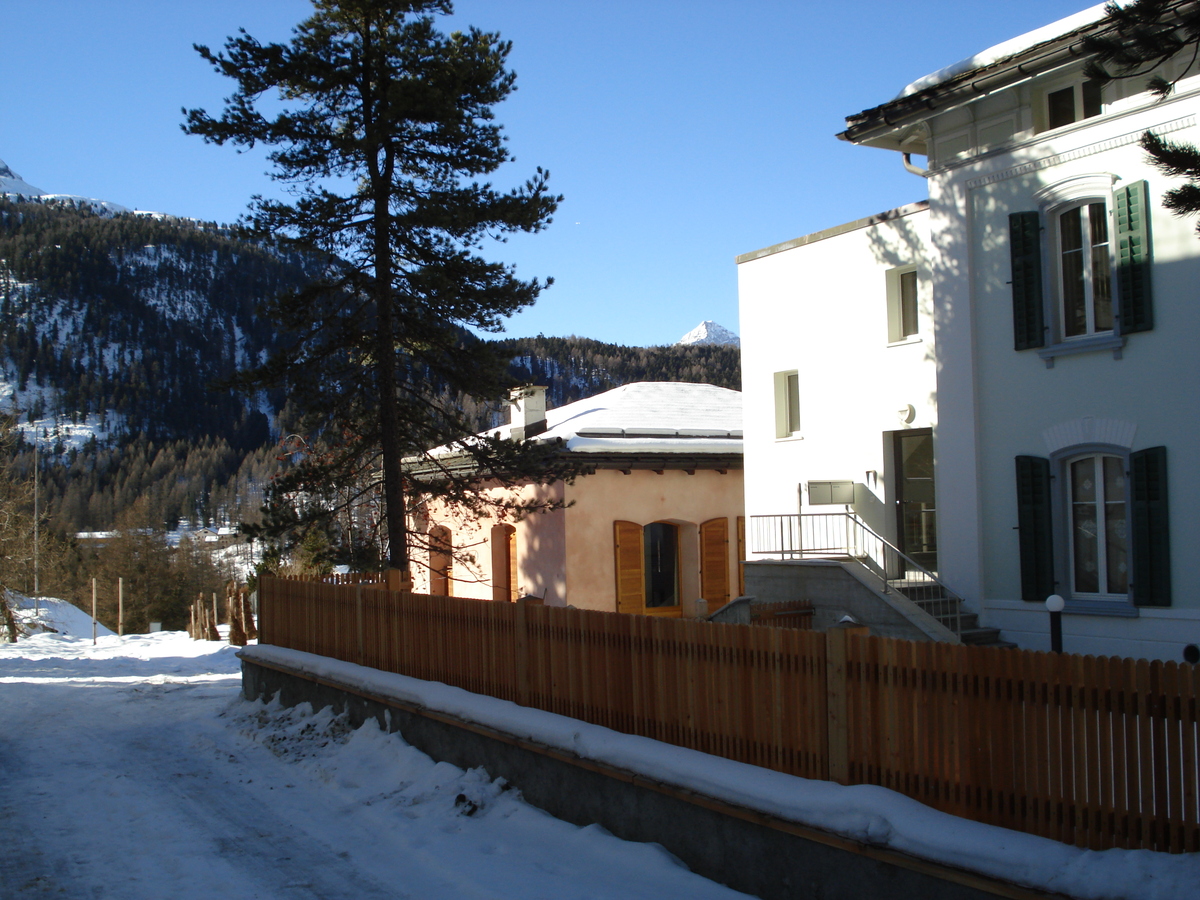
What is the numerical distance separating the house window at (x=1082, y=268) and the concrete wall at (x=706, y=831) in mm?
8227

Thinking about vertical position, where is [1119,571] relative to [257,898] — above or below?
above

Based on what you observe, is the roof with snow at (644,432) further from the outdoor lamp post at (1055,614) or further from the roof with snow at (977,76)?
the outdoor lamp post at (1055,614)

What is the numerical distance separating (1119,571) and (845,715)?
289 inches

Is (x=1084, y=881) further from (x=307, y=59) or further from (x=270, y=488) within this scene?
(x=307, y=59)

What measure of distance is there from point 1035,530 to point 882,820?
803cm

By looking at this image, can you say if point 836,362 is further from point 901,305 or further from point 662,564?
point 662,564

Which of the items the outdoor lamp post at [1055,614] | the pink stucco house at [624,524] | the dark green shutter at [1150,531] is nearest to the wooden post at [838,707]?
the outdoor lamp post at [1055,614]

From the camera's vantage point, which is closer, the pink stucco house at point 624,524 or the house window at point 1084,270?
the house window at point 1084,270

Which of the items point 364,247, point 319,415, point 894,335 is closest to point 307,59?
point 364,247

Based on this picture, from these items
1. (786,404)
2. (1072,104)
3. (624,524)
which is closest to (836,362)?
(786,404)

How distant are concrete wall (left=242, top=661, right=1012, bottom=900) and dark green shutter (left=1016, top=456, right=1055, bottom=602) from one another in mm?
7391

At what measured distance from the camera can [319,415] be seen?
1462cm

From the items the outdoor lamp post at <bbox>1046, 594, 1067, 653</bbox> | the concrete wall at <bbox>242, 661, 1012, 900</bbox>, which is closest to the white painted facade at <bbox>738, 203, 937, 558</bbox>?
the outdoor lamp post at <bbox>1046, 594, 1067, 653</bbox>

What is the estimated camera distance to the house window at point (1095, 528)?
1109 centimetres
